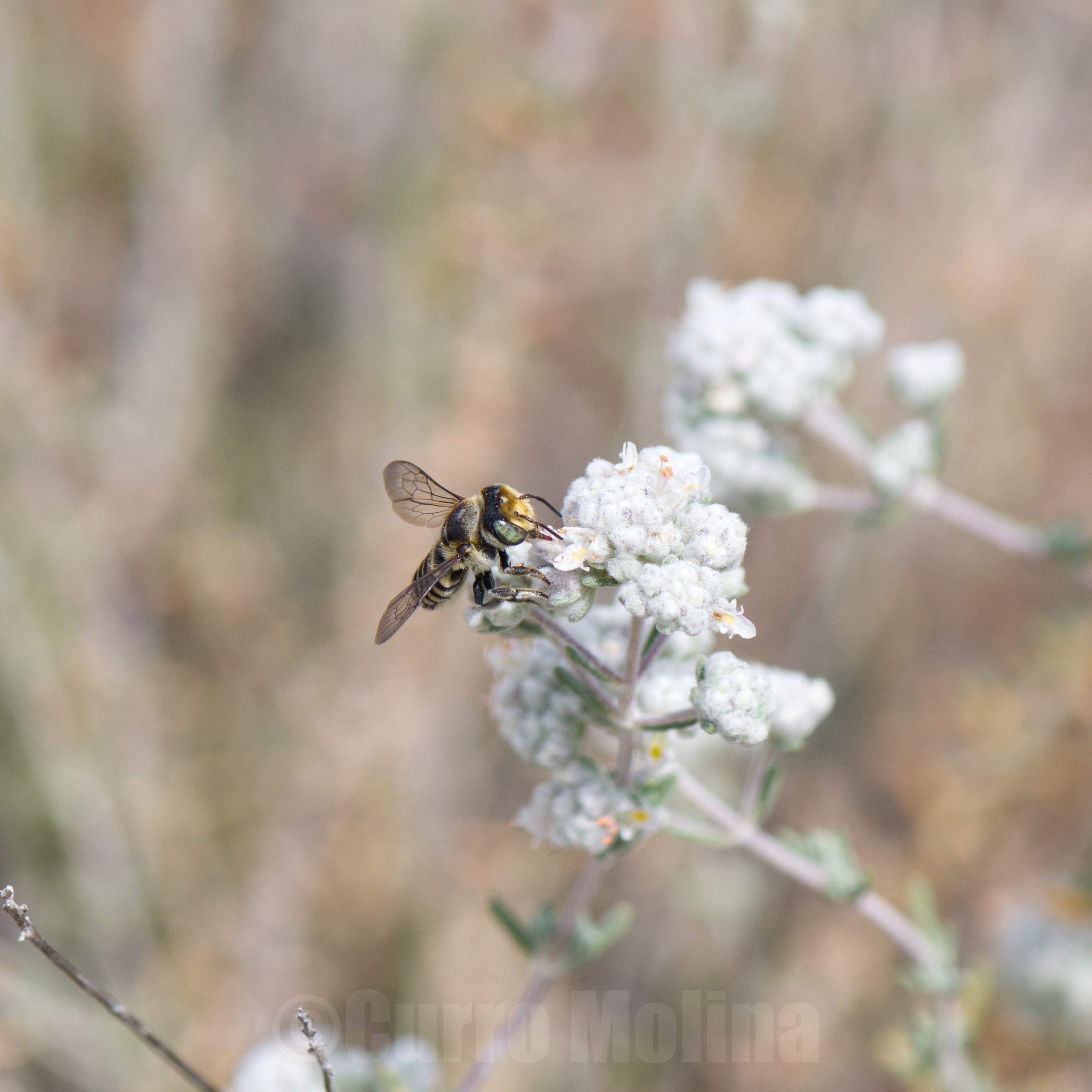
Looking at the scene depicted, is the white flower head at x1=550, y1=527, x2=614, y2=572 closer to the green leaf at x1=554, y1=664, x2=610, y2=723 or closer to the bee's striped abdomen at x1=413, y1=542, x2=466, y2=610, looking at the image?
the green leaf at x1=554, y1=664, x2=610, y2=723

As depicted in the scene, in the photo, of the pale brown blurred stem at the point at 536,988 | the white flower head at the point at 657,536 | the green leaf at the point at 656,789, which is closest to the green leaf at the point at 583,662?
the white flower head at the point at 657,536

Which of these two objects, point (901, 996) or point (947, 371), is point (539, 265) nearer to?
point (947, 371)

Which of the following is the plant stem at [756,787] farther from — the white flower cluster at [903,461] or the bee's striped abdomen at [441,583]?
the white flower cluster at [903,461]

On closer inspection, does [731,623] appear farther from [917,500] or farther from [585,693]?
[917,500]

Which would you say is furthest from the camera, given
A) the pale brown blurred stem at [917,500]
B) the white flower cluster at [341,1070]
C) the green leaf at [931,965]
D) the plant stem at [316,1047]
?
the pale brown blurred stem at [917,500]

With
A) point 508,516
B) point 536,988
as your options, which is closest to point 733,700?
point 508,516

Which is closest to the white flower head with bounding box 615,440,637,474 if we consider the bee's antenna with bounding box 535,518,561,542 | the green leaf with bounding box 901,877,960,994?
the bee's antenna with bounding box 535,518,561,542
